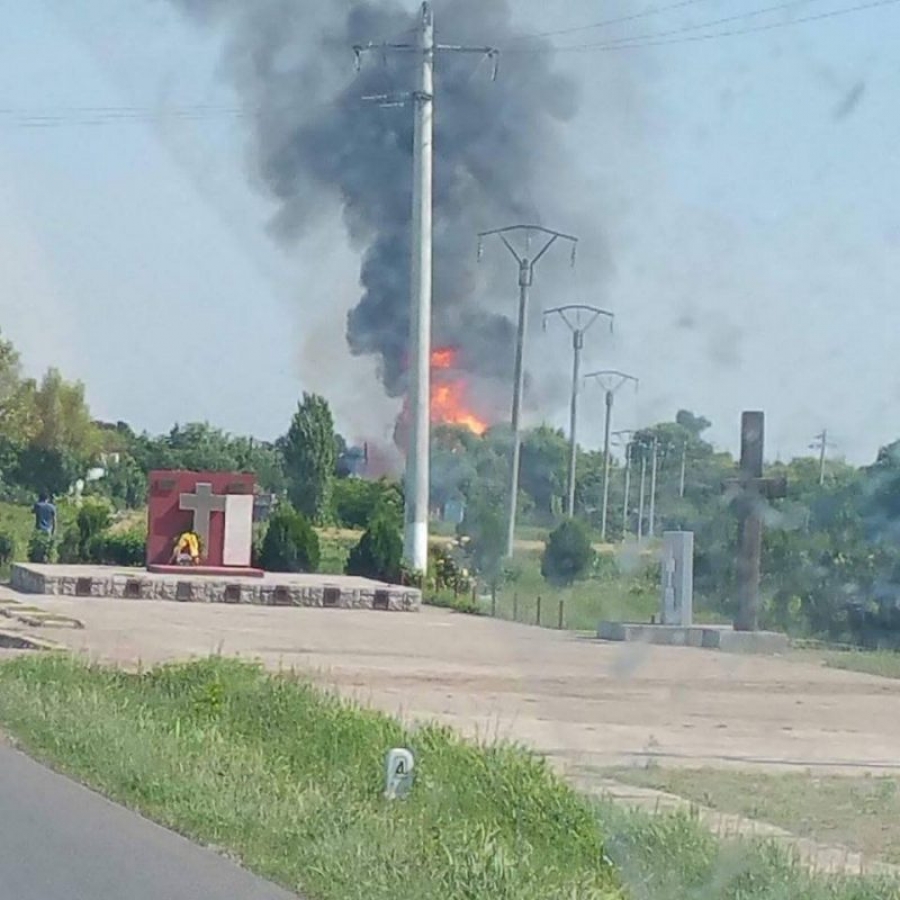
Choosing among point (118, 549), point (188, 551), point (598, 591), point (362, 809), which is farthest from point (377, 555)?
point (598, 591)

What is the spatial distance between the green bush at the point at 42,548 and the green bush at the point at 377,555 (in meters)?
6.42

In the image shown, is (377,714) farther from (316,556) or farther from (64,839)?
(316,556)

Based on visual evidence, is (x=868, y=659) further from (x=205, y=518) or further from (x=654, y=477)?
(x=205, y=518)

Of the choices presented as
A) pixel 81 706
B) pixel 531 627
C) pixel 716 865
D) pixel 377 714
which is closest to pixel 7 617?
pixel 531 627

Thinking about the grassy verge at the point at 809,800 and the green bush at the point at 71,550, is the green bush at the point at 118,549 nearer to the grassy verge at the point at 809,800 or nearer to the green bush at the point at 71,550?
the green bush at the point at 71,550

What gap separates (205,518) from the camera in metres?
40.2

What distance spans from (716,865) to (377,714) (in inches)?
224

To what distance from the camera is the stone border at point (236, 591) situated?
3675cm

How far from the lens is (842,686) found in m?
22.3

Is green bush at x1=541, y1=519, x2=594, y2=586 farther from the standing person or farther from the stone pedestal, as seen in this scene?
the standing person

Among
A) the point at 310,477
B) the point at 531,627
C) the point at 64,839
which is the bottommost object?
the point at 64,839

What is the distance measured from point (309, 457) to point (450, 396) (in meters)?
13.2

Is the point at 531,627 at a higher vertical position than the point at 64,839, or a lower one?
higher

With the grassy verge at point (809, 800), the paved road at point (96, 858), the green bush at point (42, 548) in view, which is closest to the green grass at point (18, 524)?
the green bush at point (42, 548)
